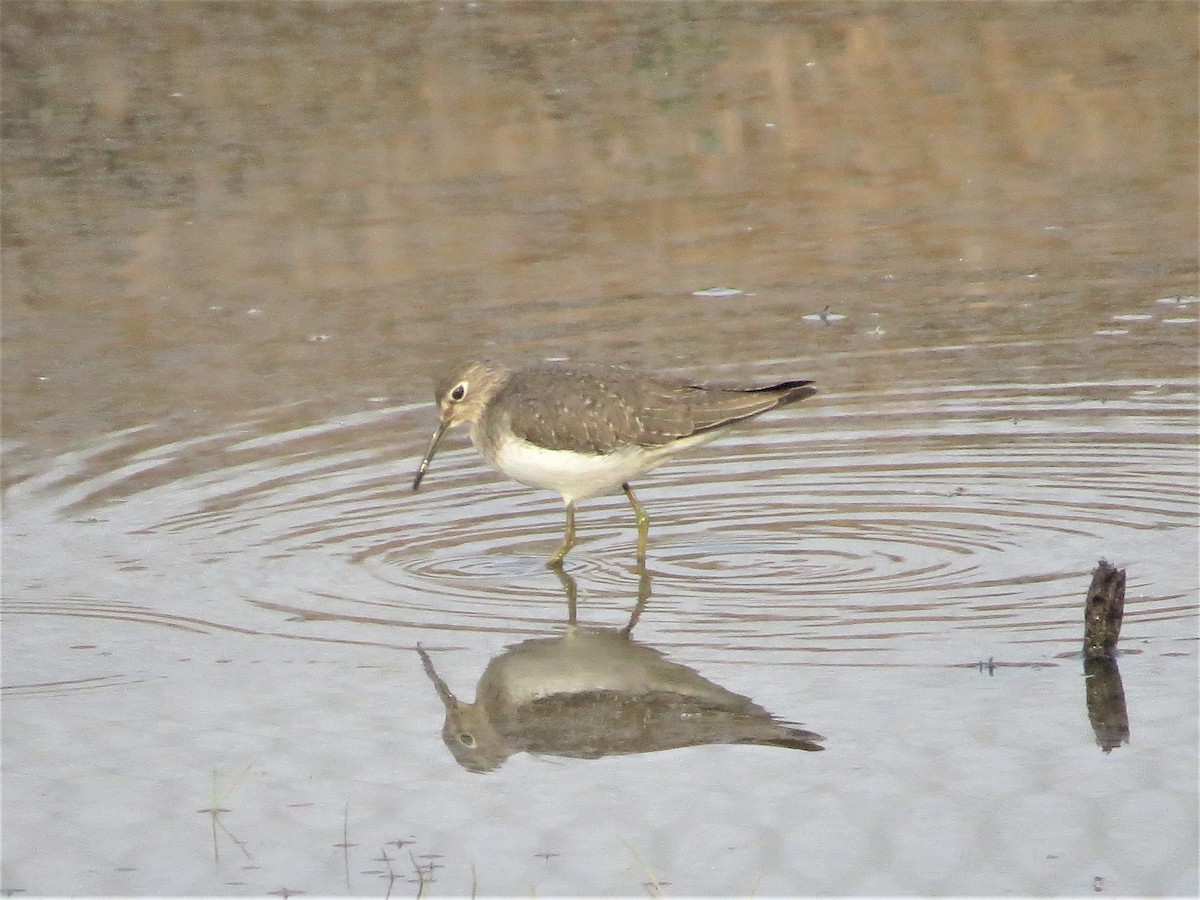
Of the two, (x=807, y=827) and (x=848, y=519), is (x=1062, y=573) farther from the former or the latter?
(x=807, y=827)

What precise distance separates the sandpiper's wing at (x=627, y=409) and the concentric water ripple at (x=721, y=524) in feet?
1.84

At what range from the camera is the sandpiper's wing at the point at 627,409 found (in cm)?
862

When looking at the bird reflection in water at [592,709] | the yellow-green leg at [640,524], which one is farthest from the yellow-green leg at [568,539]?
the bird reflection in water at [592,709]

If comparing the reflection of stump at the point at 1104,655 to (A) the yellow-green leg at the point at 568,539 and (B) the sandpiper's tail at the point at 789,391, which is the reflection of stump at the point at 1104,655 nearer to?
(B) the sandpiper's tail at the point at 789,391

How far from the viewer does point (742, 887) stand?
18.5 feet

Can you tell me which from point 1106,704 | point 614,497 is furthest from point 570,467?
point 1106,704

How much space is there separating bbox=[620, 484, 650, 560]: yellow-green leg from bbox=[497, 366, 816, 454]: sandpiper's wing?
44 cm

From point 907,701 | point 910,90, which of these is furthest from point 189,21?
point 907,701

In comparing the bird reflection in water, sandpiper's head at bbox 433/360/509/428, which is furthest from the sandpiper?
the bird reflection in water

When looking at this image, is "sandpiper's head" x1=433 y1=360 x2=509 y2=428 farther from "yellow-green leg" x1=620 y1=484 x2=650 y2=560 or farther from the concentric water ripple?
"yellow-green leg" x1=620 y1=484 x2=650 y2=560

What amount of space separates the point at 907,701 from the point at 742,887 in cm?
139

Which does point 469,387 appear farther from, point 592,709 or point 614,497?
point 592,709

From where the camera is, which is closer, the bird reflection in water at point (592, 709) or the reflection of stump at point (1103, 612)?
the bird reflection in water at point (592, 709)

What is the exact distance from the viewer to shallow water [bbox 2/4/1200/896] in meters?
6.14
